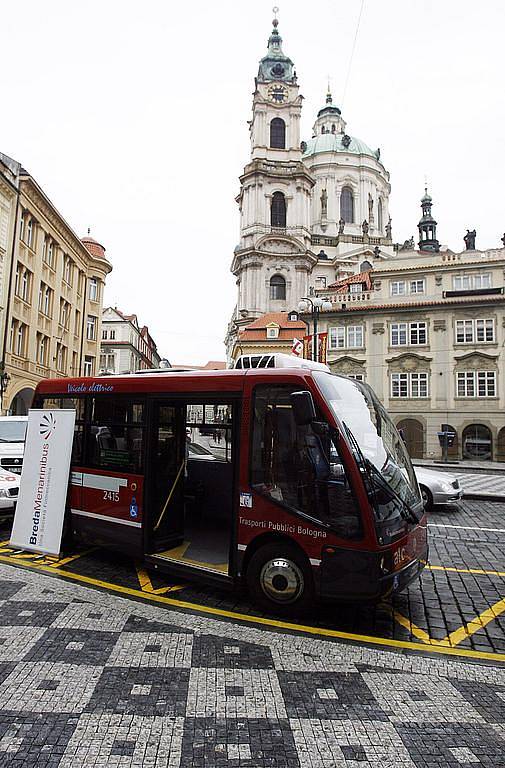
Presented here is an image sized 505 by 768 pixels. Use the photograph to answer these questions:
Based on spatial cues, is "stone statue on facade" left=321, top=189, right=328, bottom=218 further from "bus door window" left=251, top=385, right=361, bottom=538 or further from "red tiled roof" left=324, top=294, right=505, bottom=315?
"bus door window" left=251, top=385, right=361, bottom=538

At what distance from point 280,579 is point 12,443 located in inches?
328

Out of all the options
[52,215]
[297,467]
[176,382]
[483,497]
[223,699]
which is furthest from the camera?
[52,215]

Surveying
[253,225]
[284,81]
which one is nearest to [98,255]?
[253,225]

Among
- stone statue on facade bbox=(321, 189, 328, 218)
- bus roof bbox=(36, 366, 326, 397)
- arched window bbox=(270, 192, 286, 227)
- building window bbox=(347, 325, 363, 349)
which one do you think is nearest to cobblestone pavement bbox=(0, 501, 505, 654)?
bus roof bbox=(36, 366, 326, 397)

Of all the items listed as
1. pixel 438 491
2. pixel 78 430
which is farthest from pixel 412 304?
pixel 78 430

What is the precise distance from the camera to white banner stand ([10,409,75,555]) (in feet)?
25.4

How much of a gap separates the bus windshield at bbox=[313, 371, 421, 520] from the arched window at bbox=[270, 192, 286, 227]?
223ft

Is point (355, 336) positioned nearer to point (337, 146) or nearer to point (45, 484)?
point (45, 484)

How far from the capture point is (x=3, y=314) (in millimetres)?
26438

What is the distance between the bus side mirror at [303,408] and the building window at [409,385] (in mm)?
32660

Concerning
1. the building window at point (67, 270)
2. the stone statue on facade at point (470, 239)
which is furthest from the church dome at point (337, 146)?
the building window at point (67, 270)

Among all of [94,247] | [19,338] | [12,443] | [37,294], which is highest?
[94,247]

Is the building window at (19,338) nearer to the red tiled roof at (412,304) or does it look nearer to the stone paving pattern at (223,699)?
the red tiled roof at (412,304)

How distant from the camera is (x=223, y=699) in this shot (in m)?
3.88
